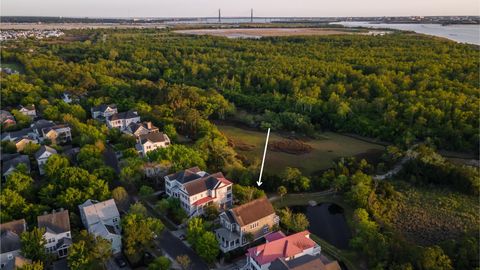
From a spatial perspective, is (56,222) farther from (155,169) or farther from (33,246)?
(155,169)

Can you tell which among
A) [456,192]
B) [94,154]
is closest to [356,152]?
[456,192]

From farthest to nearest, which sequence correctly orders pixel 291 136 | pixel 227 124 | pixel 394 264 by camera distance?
pixel 227 124, pixel 291 136, pixel 394 264

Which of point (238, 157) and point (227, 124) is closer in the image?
point (238, 157)

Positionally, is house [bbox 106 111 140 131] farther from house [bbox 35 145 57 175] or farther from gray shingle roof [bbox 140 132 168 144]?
house [bbox 35 145 57 175]

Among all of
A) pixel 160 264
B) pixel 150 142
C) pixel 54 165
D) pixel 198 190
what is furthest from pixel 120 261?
pixel 150 142

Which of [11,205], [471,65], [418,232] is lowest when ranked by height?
[418,232]

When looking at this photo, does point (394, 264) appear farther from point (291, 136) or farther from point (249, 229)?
point (291, 136)
